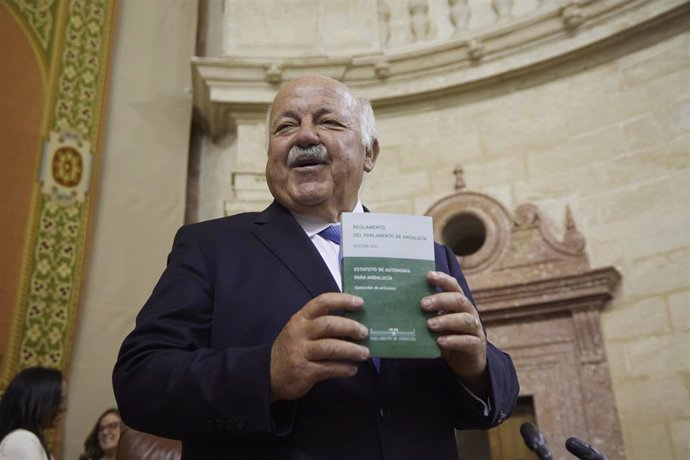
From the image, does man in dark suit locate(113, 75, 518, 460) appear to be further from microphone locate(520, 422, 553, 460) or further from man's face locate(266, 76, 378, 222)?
microphone locate(520, 422, 553, 460)

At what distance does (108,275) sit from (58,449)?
1.26 m

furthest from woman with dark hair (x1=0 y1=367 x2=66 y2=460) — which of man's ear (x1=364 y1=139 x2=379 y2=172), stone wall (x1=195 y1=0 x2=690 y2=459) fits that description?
stone wall (x1=195 y1=0 x2=690 y2=459)

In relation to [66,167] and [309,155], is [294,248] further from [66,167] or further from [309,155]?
[66,167]

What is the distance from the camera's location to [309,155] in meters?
1.50

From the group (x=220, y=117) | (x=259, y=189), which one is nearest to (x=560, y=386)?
(x=259, y=189)

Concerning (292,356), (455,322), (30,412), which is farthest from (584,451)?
(30,412)

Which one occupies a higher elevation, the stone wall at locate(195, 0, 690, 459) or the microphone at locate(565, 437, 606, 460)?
the stone wall at locate(195, 0, 690, 459)

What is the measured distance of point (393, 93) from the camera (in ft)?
18.4

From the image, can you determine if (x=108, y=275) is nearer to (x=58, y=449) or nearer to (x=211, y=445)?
(x=58, y=449)

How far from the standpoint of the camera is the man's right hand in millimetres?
971

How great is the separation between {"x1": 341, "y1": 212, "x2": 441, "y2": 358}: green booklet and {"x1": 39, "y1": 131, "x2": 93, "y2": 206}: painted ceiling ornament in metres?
4.24

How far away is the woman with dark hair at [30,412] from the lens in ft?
8.44

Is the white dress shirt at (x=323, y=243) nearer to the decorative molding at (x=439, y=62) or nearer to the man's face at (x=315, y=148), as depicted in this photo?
the man's face at (x=315, y=148)

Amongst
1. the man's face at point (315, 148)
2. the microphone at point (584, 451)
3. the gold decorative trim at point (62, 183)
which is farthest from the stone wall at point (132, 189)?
the man's face at point (315, 148)
